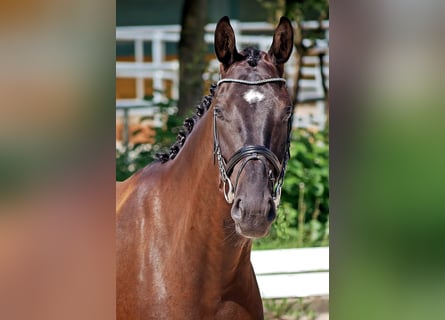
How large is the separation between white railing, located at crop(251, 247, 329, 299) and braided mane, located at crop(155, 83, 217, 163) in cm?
207

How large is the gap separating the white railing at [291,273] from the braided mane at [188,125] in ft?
6.79

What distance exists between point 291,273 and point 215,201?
255 cm

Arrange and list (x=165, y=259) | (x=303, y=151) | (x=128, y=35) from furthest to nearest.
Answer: (x=128, y=35) < (x=303, y=151) < (x=165, y=259)

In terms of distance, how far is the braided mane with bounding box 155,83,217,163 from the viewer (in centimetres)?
323

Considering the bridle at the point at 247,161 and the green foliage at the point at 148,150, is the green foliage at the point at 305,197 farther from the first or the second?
the bridle at the point at 247,161

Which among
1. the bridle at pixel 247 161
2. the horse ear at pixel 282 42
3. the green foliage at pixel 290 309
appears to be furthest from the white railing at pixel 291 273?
the bridle at pixel 247 161

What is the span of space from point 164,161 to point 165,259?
45 centimetres

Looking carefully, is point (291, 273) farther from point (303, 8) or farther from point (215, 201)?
point (303, 8)
